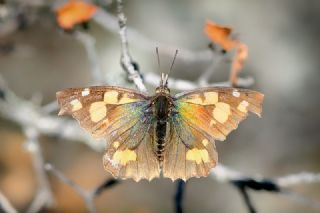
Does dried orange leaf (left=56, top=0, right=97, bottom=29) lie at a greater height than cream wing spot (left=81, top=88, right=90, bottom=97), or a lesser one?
greater

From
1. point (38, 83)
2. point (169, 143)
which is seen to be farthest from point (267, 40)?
point (169, 143)

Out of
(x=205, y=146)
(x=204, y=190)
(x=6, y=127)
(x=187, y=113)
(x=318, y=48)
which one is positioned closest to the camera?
(x=205, y=146)

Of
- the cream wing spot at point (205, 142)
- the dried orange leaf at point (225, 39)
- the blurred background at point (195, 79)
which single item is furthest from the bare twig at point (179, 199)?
the blurred background at point (195, 79)

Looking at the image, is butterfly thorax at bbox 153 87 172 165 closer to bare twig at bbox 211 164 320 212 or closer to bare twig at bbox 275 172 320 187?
bare twig at bbox 211 164 320 212

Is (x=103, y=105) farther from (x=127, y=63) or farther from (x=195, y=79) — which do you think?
(x=195, y=79)

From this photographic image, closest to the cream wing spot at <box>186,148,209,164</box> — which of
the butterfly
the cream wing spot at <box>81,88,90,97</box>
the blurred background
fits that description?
the butterfly

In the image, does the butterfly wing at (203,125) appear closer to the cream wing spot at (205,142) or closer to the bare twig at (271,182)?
the cream wing spot at (205,142)

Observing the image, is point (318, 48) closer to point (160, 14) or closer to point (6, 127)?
point (160, 14)
